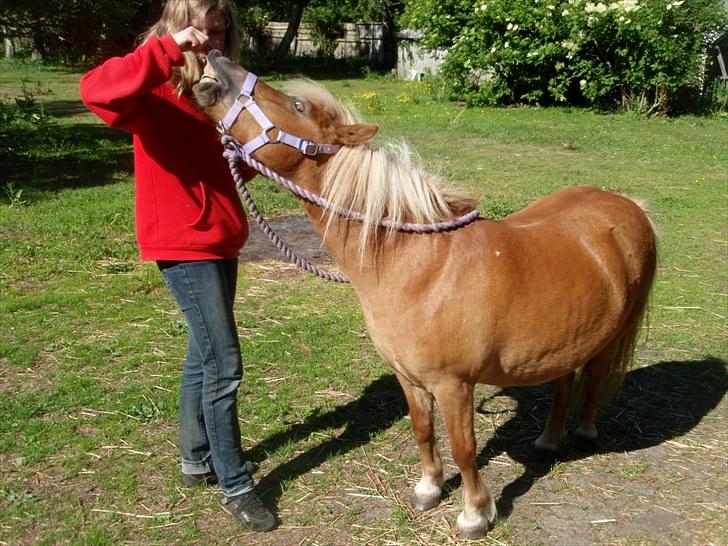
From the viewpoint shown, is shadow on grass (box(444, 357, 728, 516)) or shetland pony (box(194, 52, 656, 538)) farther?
shadow on grass (box(444, 357, 728, 516))

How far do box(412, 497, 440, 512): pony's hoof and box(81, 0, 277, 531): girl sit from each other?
24.1 inches

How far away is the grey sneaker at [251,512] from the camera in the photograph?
301 cm

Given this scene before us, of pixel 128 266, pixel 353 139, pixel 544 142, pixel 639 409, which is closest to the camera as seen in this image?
pixel 353 139

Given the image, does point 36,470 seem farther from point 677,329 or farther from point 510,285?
point 677,329

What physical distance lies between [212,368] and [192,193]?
0.70m

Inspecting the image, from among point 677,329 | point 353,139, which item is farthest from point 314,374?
point 677,329

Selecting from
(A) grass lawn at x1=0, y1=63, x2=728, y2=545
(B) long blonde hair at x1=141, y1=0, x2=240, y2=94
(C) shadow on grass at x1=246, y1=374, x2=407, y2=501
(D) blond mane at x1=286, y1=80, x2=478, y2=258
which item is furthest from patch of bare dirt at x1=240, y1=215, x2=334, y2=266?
(B) long blonde hair at x1=141, y1=0, x2=240, y2=94

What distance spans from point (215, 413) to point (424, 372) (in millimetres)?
880

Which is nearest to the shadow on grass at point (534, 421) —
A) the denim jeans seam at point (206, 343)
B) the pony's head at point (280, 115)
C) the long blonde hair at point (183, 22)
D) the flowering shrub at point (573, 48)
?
the denim jeans seam at point (206, 343)

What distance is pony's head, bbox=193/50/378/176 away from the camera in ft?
8.15

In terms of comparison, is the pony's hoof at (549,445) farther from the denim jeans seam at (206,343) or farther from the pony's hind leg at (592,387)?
the denim jeans seam at (206,343)

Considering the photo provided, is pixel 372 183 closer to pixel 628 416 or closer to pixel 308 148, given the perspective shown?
pixel 308 148

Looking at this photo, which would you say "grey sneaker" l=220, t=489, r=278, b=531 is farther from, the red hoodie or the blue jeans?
the red hoodie

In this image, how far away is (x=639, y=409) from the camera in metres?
4.13
